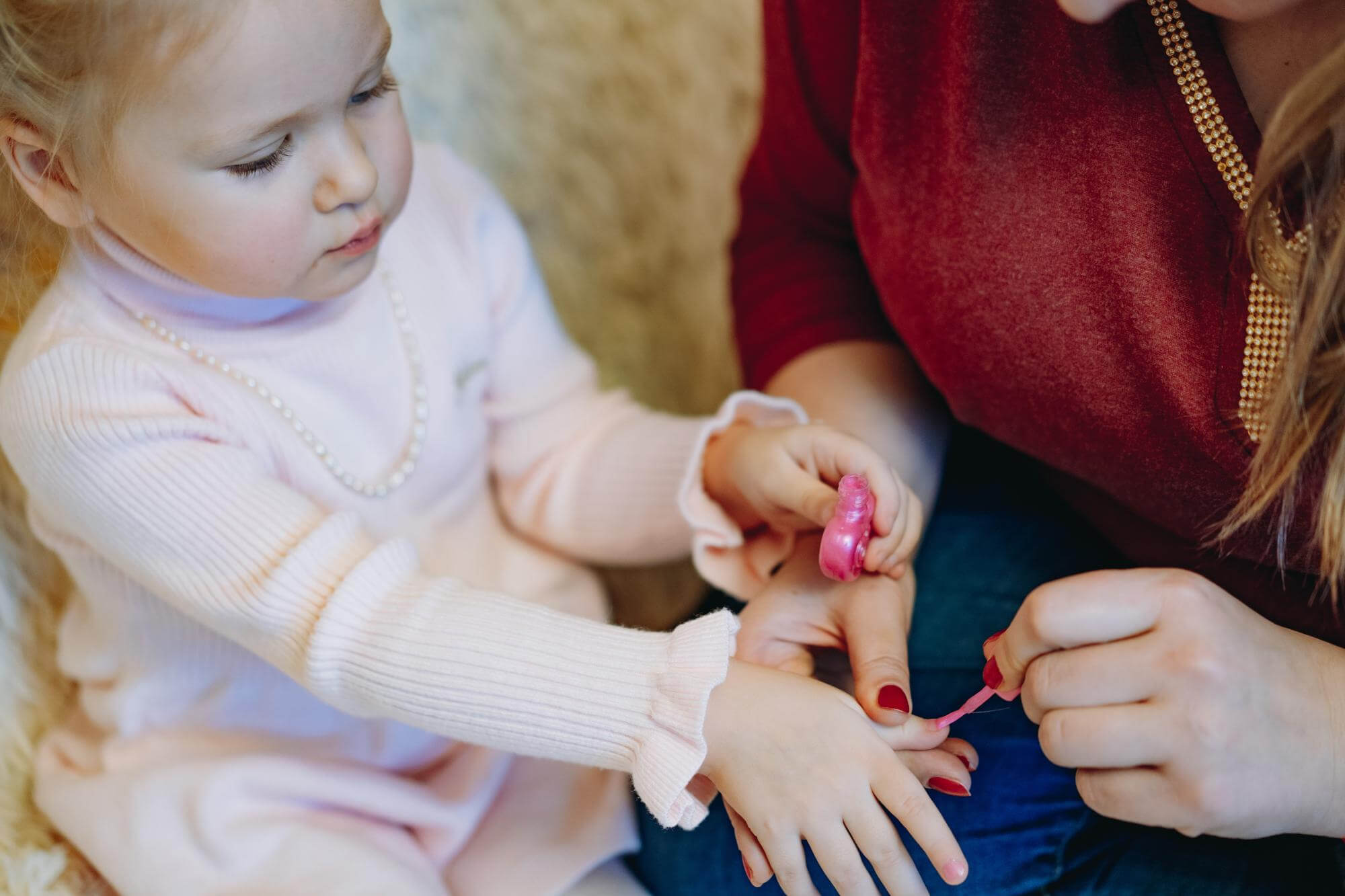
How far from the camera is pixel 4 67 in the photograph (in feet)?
2.14

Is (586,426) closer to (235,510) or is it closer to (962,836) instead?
(235,510)

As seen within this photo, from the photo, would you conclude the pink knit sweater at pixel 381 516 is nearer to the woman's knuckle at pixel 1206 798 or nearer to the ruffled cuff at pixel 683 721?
the ruffled cuff at pixel 683 721

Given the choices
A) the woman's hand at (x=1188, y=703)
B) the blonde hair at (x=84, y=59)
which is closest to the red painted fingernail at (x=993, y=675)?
the woman's hand at (x=1188, y=703)

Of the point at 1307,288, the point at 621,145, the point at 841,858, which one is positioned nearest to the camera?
the point at 1307,288

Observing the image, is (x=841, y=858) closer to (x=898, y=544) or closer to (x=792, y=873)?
(x=792, y=873)

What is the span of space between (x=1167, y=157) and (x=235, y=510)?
577 millimetres

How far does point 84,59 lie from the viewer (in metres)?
0.64

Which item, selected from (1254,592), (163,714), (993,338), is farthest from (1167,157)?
(163,714)

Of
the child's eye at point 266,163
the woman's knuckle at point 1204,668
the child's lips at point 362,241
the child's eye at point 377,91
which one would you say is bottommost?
the woman's knuckle at point 1204,668

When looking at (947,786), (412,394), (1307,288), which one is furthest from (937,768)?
(412,394)

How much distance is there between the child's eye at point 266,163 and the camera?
0.68m

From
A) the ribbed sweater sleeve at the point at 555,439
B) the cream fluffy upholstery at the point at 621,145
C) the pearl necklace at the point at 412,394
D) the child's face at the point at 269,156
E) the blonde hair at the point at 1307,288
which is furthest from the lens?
the cream fluffy upholstery at the point at 621,145

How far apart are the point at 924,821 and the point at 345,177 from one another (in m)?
0.50

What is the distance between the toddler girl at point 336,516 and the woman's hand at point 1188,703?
11cm
